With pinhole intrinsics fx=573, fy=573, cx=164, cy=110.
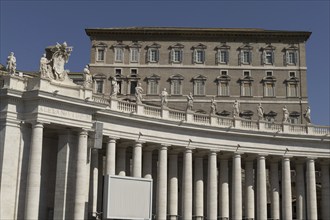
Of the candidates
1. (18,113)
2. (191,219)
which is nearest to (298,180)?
(191,219)

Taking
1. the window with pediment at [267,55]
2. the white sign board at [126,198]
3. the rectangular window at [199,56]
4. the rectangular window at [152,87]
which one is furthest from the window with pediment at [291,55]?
the white sign board at [126,198]

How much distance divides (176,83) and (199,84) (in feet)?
14.4

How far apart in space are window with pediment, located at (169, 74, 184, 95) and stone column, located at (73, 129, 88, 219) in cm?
5485

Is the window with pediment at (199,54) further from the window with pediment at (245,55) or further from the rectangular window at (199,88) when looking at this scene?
the window with pediment at (245,55)

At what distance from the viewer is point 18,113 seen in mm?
52188

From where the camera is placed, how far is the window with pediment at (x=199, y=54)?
11003 cm

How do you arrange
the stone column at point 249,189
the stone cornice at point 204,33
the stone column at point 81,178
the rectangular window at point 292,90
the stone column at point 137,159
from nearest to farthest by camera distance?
1. the stone column at point 81,178
2. the stone column at point 137,159
3. the stone column at point 249,189
4. the rectangular window at point 292,90
5. the stone cornice at point 204,33

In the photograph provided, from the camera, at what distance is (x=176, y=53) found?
361 feet

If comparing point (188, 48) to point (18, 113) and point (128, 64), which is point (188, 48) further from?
point (18, 113)

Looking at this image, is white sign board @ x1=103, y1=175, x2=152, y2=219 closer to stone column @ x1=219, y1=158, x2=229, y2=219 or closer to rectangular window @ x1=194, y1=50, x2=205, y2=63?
stone column @ x1=219, y1=158, x2=229, y2=219

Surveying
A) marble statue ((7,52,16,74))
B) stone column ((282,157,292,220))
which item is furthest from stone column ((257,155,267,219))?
marble statue ((7,52,16,74))

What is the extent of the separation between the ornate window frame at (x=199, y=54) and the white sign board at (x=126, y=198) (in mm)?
56874

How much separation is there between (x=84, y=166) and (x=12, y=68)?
11330 millimetres

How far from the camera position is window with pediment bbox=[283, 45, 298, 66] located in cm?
11081
